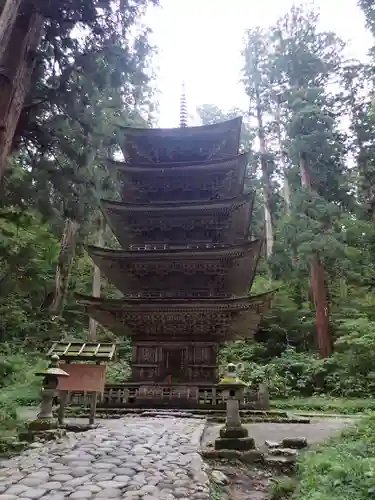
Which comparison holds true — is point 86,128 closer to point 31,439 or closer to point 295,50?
point 31,439

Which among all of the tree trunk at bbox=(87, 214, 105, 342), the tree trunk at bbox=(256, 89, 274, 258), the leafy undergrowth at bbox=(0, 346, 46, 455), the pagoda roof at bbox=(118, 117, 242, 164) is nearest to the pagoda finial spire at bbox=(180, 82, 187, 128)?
the pagoda roof at bbox=(118, 117, 242, 164)

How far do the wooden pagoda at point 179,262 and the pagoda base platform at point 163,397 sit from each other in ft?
0.12

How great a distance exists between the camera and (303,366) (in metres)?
17.6

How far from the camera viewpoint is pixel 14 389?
13688 millimetres

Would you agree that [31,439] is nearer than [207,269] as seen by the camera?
Yes

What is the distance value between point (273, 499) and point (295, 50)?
24164mm

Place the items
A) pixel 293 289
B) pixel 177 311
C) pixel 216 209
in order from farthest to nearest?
pixel 293 289 → pixel 216 209 → pixel 177 311

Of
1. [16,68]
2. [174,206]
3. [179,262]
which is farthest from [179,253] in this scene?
[16,68]

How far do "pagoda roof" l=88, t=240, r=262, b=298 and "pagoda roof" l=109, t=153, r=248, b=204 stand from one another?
2356mm

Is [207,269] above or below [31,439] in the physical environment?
above

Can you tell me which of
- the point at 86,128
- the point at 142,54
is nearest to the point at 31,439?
the point at 86,128

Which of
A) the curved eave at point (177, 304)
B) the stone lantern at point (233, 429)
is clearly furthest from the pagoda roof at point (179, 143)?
the stone lantern at point (233, 429)

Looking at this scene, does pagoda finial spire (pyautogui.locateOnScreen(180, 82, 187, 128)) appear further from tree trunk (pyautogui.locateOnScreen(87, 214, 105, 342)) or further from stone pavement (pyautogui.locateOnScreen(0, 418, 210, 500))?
stone pavement (pyautogui.locateOnScreen(0, 418, 210, 500))

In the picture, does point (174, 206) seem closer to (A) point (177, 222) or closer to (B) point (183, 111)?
(A) point (177, 222)
